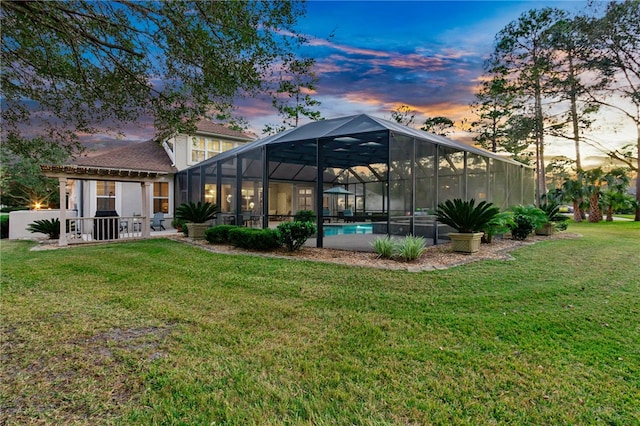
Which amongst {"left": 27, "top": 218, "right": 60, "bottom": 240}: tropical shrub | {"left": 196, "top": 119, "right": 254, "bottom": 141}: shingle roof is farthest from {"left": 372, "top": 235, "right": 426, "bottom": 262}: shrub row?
{"left": 196, "top": 119, "right": 254, "bottom": 141}: shingle roof

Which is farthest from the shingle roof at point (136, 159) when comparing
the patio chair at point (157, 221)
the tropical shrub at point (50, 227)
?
the tropical shrub at point (50, 227)

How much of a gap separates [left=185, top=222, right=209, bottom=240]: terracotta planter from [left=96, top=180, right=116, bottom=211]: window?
6376mm

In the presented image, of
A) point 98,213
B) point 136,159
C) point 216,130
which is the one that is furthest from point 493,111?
point 98,213

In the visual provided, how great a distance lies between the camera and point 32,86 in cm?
572

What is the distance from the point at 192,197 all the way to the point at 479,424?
15.4 m

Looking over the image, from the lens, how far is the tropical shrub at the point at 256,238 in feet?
28.1

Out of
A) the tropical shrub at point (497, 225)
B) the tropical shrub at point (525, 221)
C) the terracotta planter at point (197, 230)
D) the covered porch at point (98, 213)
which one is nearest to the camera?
the tropical shrub at point (497, 225)

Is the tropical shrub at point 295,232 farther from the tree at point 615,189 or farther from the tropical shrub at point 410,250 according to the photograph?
the tree at point 615,189

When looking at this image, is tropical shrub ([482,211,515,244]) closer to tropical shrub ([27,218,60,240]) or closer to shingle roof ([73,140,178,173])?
shingle roof ([73,140,178,173])

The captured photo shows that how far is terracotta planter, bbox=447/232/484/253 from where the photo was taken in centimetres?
833

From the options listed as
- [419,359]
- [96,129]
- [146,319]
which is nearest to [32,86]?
[96,129]

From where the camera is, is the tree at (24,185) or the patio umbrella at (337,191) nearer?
the patio umbrella at (337,191)

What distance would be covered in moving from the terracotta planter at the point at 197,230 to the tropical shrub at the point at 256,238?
2.70 meters

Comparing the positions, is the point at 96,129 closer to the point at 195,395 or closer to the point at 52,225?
the point at 195,395
